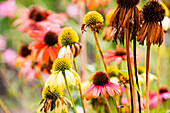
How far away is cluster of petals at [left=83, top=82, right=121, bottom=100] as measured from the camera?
456 millimetres

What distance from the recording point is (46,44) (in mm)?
694

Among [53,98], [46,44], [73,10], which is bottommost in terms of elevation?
[53,98]

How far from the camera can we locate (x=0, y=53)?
193 centimetres

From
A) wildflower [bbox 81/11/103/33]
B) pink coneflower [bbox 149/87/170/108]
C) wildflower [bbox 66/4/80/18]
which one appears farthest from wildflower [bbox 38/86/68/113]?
wildflower [bbox 66/4/80/18]

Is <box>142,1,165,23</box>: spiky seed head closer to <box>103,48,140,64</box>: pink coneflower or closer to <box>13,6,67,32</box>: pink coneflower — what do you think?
<box>103,48,140,64</box>: pink coneflower

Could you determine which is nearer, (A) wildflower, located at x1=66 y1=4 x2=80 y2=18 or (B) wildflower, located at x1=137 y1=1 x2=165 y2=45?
(B) wildflower, located at x1=137 y1=1 x2=165 y2=45

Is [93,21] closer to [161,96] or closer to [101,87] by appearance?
[101,87]

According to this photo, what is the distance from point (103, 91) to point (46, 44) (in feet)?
0.96

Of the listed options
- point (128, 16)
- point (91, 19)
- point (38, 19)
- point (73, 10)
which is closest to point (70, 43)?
point (91, 19)

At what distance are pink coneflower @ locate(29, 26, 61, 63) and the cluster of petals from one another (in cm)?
21

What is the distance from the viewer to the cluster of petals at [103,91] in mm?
456

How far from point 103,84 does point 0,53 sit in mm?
1618

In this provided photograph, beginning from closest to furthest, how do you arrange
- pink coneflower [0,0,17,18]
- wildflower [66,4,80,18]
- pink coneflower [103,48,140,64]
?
pink coneflower [103,48,140,64]
pink coneflower [0,0,17,18]
wildflower [66,4,80,18]

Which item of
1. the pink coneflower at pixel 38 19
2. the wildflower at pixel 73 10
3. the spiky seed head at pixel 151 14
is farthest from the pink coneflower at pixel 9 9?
the spiky seed head at pixel 151 14
